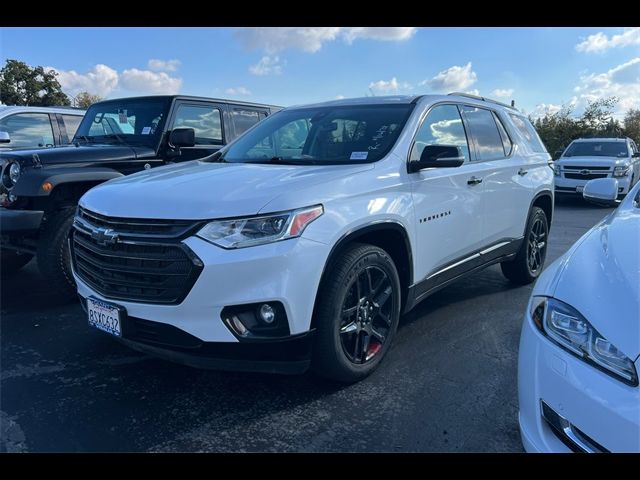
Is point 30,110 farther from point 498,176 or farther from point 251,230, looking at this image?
point 498,176

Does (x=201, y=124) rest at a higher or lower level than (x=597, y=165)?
higher

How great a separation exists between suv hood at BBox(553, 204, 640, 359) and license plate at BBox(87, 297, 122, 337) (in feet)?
7.25

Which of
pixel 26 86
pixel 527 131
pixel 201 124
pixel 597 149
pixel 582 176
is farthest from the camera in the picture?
pixel 26 86

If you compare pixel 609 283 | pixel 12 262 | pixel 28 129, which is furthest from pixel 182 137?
pixel 609 283

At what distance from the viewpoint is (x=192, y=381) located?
10.4ft

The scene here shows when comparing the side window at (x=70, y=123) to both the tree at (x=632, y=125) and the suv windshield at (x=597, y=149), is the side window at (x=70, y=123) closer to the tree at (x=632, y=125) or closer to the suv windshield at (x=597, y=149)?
the suv windshield at (x=597, y=149)

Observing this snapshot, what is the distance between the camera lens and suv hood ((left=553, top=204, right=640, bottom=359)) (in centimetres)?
179

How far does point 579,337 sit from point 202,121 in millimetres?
5139

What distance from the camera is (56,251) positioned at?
432cm

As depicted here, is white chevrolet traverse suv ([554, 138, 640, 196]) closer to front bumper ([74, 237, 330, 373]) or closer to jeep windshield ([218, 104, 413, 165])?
jeep windshield ([218, 104, 413, 165])

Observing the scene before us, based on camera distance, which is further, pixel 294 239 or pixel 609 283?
pixel 294 239

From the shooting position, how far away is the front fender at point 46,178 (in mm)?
4281

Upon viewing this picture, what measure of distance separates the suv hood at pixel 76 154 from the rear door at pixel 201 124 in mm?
510

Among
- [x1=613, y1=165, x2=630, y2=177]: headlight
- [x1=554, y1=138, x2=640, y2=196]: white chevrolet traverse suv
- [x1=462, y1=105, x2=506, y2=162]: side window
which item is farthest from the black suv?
[x1=613, y1=165, x2=630, y2=177]: headlight
